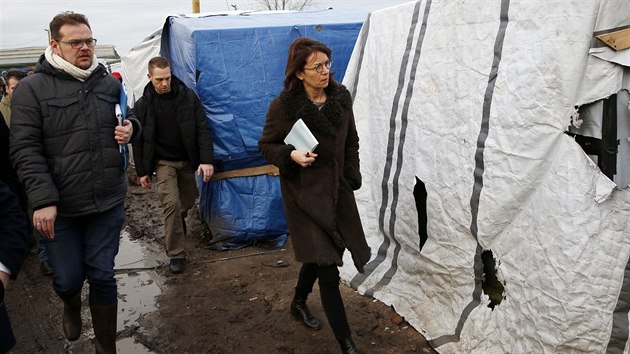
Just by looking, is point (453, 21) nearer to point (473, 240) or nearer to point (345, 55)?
point (473, 240)

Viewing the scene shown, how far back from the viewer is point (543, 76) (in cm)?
249

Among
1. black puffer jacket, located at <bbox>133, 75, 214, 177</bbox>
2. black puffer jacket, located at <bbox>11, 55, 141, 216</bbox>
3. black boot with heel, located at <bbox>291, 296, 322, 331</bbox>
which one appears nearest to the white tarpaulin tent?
black boot with heel, located at <bbox>291, 296, 322, 331</bbox>

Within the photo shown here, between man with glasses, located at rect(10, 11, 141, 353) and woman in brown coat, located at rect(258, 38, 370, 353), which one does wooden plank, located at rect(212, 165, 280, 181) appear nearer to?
man with glasses, located at rect(10, 11, 141, 353)

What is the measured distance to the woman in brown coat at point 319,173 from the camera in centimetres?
292

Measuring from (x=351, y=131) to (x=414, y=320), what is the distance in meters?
1.40

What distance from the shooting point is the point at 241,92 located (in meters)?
5.26

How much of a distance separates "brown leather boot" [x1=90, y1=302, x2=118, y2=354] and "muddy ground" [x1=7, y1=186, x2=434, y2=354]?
334mm

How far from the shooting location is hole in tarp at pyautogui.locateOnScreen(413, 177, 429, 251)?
11.5ft

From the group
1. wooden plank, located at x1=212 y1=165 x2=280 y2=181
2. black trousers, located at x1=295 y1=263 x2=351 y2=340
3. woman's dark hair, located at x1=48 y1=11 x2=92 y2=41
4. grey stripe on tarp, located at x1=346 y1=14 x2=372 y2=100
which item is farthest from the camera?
wooden plank, located at x1=212 y1=165 x2=280 y2=181

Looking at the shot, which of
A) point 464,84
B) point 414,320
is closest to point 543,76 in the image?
point 464,84

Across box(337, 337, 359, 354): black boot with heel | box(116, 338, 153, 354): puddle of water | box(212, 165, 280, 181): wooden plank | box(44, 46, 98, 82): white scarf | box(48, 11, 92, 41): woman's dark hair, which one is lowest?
box(116, 338, 153, 354): puddle of water

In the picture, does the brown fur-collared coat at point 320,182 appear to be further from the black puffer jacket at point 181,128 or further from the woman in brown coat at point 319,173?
the black puffer jacket at point 181,128

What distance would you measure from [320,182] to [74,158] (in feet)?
4.62

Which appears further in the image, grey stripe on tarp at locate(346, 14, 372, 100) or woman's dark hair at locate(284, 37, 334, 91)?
grey stripe on tarp at locate(346, 14, 372, 100)
